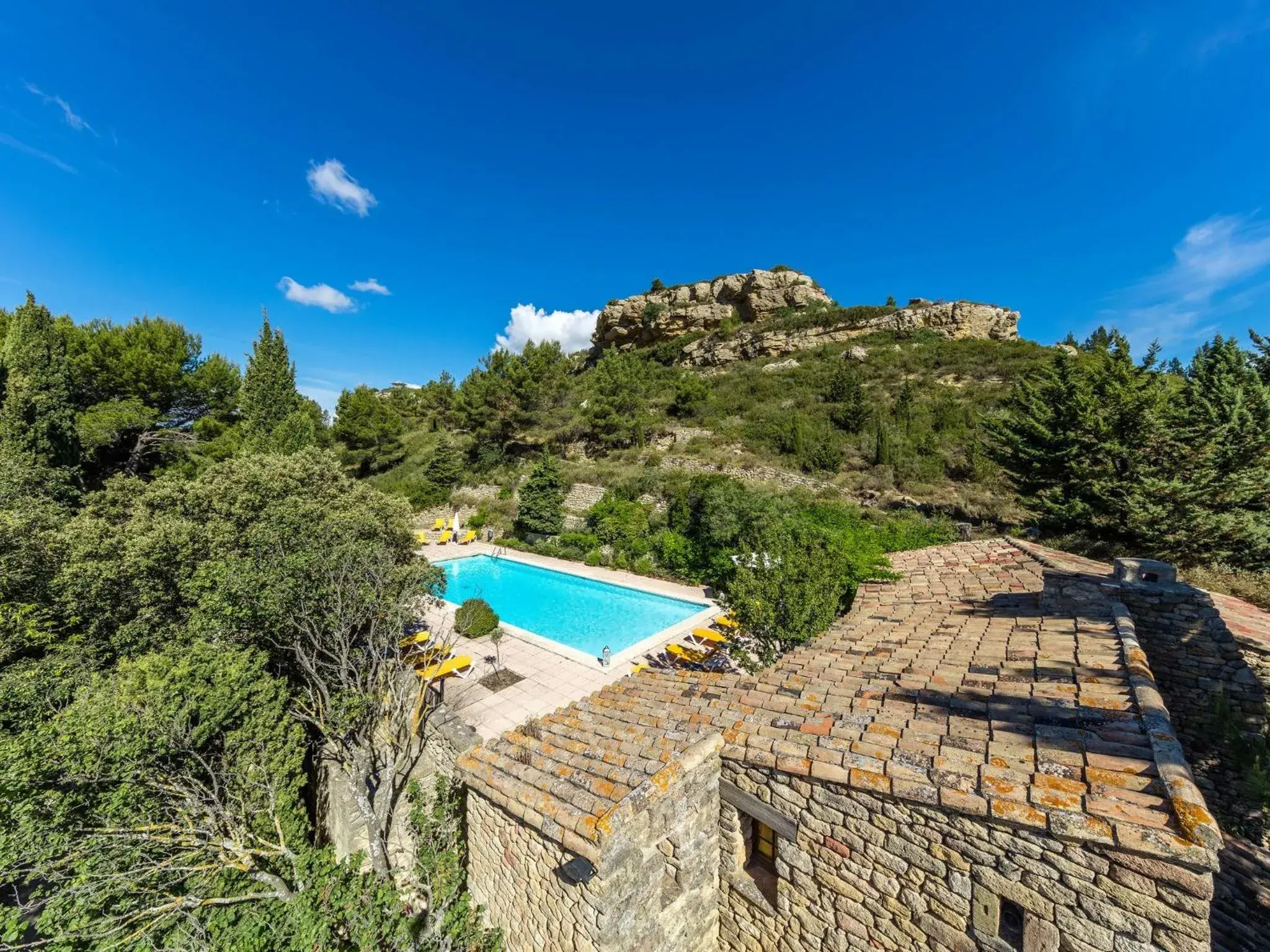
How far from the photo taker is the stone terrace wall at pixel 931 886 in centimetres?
223

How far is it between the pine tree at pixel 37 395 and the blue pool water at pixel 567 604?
12.8 meters

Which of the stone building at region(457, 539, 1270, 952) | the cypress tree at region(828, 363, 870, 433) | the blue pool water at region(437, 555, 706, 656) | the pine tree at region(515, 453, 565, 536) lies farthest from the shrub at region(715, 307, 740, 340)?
the stone building at region(457, 539, 1270, 952)

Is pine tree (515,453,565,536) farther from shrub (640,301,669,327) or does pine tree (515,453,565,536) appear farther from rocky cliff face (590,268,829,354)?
shrub (640,301,669,327)

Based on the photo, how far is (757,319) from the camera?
44.3 m

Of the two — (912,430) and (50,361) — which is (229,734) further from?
(912,430)

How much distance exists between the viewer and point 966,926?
9.04 ft

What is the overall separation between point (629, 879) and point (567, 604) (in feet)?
42.7

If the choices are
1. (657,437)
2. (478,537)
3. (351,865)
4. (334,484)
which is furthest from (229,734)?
(657,437)

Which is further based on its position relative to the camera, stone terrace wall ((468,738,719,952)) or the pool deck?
the pool deck

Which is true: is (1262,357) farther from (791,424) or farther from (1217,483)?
(791,424)

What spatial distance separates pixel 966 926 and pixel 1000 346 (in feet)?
124

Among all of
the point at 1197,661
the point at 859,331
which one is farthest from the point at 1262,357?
the point at 859,331

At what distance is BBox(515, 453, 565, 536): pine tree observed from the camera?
21.1 m

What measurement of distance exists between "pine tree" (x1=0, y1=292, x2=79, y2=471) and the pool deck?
14.8 meters
